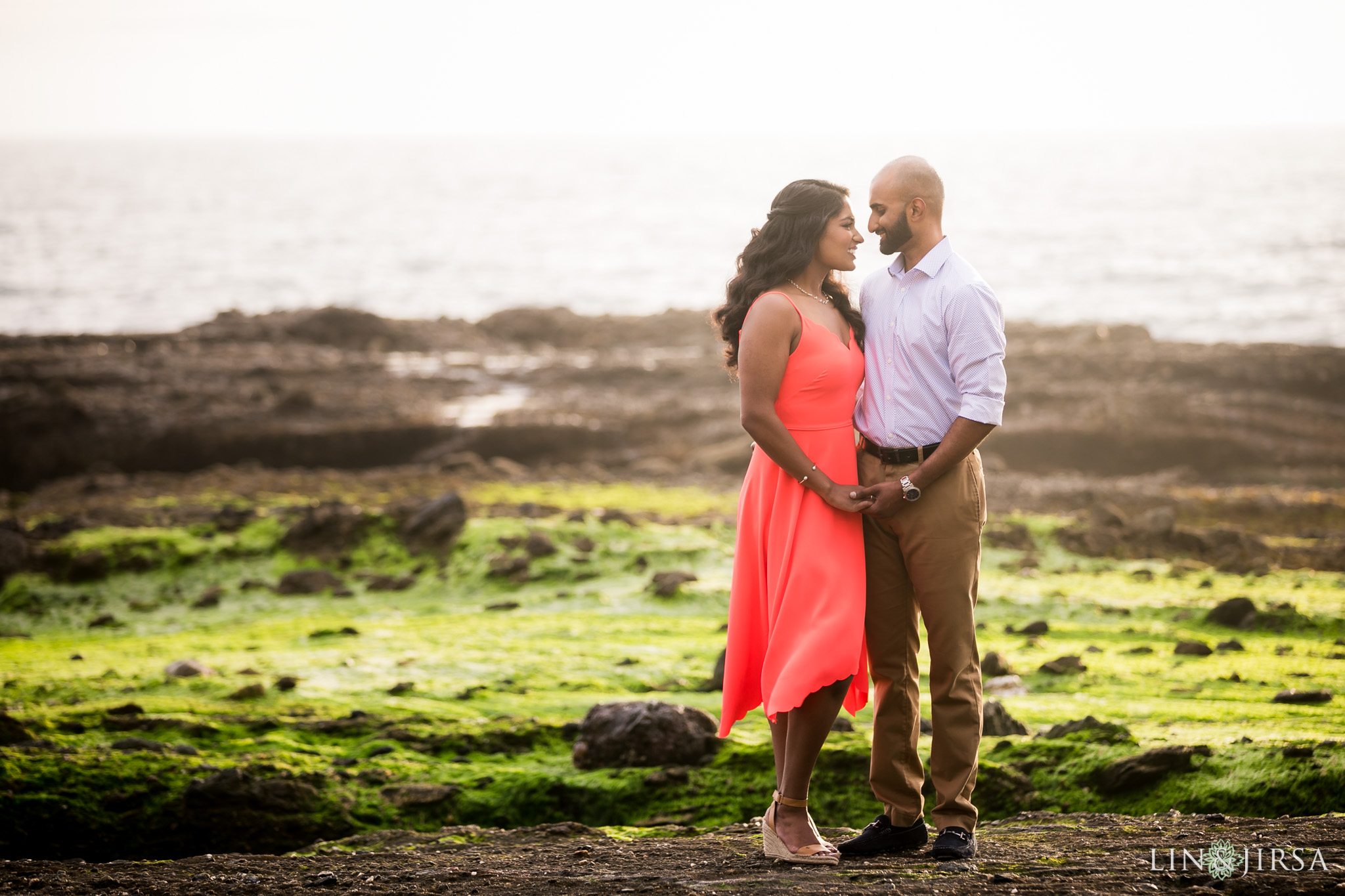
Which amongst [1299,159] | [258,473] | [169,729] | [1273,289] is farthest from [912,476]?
[1299,159]

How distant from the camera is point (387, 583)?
10.4m

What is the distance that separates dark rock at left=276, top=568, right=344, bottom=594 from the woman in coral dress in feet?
23.2

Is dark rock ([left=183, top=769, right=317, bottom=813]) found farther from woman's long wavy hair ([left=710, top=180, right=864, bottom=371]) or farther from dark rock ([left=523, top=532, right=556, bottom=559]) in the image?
dark rock ([left=523, top=532, right=556, bottom=559])

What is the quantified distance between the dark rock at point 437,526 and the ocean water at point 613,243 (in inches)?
195

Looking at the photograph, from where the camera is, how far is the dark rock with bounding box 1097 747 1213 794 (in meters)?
4.97

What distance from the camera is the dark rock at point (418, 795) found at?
536 cm

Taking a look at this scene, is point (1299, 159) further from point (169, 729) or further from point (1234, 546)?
point (169, 729)

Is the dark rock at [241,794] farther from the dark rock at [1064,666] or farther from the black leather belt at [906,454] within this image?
the dark rock at [1064,666]

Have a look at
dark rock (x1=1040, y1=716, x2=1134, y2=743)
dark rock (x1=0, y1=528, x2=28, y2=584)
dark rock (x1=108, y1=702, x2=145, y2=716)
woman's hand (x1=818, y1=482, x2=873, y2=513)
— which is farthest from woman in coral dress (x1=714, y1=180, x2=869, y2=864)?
dark rock (x1=0, y1=528, x2=28, y2=584)

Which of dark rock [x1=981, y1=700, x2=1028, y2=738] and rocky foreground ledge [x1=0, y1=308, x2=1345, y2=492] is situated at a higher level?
rocky foreground ledge [x1=0, y1=308, x2=1345, y2=492]

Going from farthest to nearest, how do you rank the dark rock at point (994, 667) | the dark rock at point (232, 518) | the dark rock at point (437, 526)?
1. the dark rock at point (232, 518)
2. the dark rock at point (437, 526)
3. the dark rock at point (994, 667)

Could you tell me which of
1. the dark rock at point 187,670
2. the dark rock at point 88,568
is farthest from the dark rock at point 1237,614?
the dark rock at point 88,568

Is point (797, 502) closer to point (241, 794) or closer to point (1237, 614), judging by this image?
point (241, 794)

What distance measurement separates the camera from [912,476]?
407 cm
